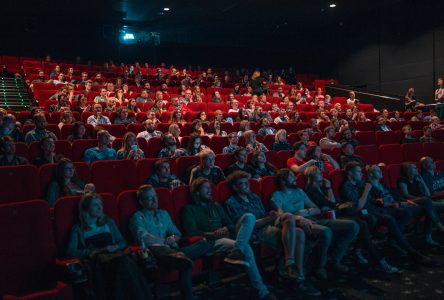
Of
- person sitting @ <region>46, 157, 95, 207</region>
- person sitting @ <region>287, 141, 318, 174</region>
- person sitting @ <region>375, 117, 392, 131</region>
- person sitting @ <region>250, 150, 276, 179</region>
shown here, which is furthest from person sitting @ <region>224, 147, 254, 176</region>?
person sitting @ <region>375, 117, 392, 131</region>

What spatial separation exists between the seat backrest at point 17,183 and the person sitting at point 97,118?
192 centimetres

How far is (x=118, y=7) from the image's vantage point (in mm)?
8727

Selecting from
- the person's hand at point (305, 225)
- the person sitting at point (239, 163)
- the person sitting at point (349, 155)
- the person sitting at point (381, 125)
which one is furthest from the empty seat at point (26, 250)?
the person sitting at point (381, 125)

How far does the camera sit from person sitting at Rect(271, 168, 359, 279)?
2359mm

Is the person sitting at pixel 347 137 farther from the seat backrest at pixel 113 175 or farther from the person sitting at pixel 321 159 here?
the seat backrest at pixel 113 175

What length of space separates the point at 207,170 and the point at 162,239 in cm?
86

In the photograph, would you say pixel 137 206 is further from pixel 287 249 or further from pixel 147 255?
pixel 287 249

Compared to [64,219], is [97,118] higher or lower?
higher

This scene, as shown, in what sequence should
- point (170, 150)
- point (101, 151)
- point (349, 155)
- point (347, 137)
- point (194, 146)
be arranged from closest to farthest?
point (101, 151), point (170, 150), point (194, 146), point (349, 155), point (347, 137)

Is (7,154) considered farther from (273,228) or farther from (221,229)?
(273,228)

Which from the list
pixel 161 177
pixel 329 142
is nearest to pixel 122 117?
pixel 161 177

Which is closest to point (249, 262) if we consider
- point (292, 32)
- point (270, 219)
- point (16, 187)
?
point (270, 219)

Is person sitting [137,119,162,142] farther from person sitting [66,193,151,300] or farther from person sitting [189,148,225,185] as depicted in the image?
person sitting [66,193,151,300]

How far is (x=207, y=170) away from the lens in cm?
289
